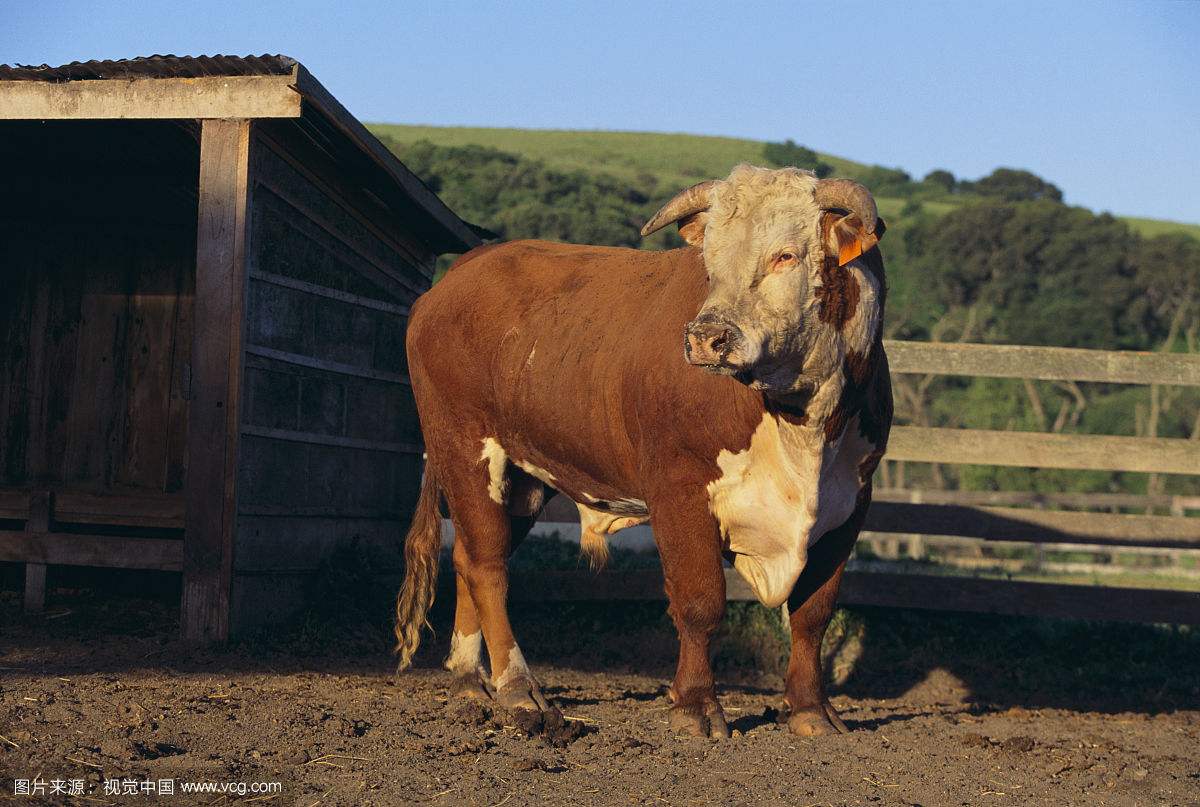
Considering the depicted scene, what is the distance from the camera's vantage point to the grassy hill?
84.7 meters

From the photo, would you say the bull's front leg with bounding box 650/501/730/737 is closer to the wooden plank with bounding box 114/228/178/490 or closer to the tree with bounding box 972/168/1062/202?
the wooden plank with bounding box 114/228/178/490

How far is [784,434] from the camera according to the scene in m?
5.61

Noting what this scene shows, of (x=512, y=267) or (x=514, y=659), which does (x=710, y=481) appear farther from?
(x=512, y=267)

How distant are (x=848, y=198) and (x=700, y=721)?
2.28 metres

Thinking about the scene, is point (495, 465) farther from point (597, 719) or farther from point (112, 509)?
point (112, 509)

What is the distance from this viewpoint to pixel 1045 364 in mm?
8750

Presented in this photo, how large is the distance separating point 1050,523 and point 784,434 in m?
3.81

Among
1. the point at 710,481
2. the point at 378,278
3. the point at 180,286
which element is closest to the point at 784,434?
the point at 710,481

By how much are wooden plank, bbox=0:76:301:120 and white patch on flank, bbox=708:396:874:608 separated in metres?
→ 3.38

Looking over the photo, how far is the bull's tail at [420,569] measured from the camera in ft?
23.9

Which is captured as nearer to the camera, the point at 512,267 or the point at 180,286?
the point at 512,267

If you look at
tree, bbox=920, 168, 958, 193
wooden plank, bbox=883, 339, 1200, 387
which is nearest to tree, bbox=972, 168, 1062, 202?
tree, bbox=920, 168, 958, 193

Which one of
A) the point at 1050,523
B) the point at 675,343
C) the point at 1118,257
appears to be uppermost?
the point at 1118,257

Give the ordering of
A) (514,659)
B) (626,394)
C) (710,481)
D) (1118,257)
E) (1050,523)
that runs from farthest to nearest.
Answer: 1. (1118,257)
2. (1050,523)
3. (514,659)
4. (626,394)
5. (710,481)
